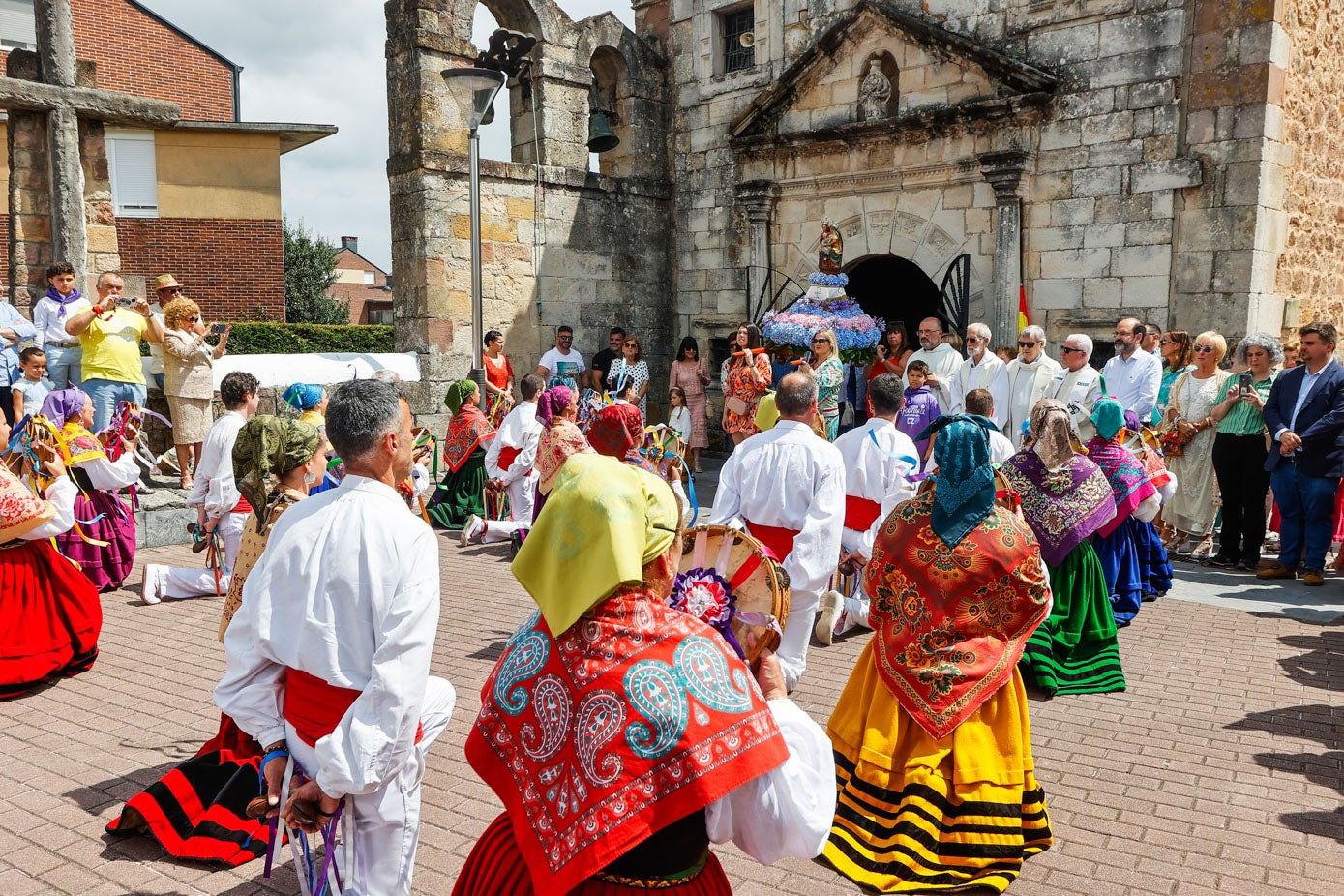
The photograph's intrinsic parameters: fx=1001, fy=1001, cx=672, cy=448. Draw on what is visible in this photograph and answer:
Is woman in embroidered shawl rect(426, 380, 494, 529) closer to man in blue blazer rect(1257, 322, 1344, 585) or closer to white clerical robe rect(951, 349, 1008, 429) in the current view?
white clerical robe rect(951, 349, 1008, 429)

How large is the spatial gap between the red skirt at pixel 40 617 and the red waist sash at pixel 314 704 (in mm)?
3687

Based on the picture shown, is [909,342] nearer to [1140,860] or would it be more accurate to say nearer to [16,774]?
[1140,860]

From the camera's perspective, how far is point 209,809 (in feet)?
12.9

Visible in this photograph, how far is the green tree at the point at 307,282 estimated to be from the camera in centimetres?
3831

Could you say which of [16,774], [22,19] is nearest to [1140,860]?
[16,774]

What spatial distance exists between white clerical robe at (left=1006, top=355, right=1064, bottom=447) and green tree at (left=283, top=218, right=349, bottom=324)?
32949mm

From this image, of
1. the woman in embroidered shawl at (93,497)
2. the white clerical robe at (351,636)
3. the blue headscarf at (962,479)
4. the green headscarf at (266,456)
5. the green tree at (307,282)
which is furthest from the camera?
the green tree at (307,282)

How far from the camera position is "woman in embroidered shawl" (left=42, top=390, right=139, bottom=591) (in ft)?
22.6

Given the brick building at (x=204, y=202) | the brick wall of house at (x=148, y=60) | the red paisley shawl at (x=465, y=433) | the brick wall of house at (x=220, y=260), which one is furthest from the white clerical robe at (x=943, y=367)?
the brick wall of house at (x=148, y=60)

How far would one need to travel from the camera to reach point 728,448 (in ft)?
47.4

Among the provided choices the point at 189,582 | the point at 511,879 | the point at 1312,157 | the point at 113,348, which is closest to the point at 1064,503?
the point at 511,879

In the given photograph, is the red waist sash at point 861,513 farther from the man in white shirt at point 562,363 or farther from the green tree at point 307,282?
the green tree at point 307,282

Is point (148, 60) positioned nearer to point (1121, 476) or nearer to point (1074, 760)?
point (1121, 476)

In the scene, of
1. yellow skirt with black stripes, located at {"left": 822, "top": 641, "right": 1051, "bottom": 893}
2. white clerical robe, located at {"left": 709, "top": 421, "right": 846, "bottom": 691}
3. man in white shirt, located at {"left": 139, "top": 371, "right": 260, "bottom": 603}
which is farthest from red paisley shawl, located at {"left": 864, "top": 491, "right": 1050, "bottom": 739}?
man in white shirt, located at {"left": 139, "top": 371, "right": 260, "bottom": 603}
